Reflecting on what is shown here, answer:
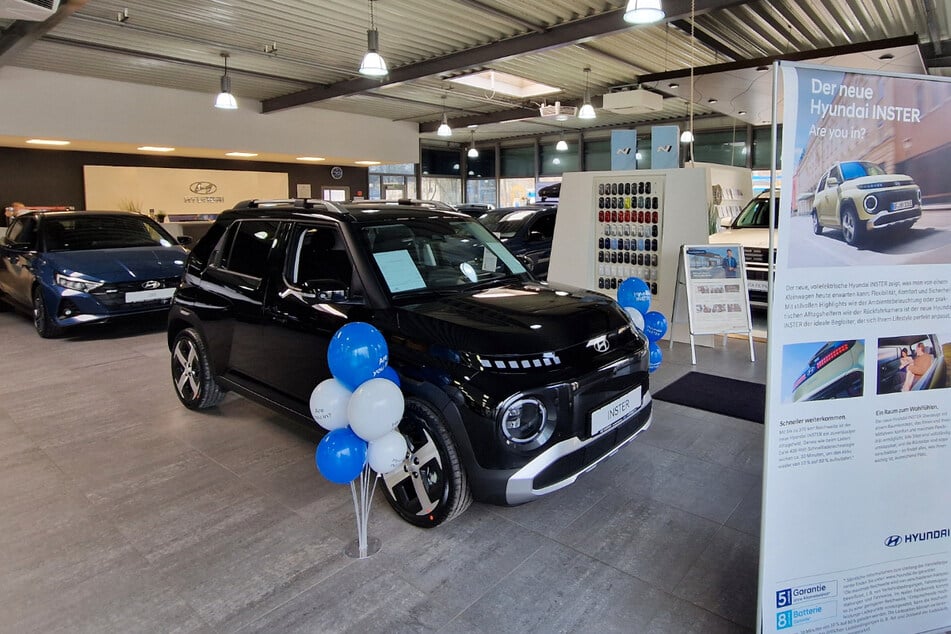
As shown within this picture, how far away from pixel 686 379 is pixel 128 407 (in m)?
4.31

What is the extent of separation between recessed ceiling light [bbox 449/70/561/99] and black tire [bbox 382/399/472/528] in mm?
8314

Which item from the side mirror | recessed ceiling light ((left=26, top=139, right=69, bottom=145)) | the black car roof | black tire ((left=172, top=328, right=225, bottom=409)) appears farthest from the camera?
recessed ceiling light ((left=26, top=139, right=69, bottom=145))

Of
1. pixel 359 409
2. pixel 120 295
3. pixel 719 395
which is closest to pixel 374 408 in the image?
pixel 359 409

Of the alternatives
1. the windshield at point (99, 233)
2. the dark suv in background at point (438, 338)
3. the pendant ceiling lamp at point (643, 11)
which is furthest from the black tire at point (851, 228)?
the windshield at point (99, 233)

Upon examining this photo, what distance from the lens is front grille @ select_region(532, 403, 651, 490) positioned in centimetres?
231

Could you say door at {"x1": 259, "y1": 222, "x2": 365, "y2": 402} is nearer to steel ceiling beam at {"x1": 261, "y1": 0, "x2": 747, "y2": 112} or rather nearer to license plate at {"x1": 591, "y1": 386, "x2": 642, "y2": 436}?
license plate at {"x1": 591, "y1": 386, "x2": 642, "y2": 436}

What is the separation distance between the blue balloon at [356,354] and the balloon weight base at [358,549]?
72cm

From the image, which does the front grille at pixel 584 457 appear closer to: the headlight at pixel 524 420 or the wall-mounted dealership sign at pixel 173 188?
the headlight at pixel 524 420

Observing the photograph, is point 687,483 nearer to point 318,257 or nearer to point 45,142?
point 318,257

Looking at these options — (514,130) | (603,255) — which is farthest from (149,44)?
(514,130)

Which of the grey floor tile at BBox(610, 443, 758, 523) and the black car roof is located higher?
the black car roof

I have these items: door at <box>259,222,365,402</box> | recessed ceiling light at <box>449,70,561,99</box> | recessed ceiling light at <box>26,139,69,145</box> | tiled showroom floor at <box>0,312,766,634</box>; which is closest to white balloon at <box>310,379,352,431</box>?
door at <box>259,222,365,402</box>

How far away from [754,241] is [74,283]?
7590 mm

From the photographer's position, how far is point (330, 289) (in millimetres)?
2746
